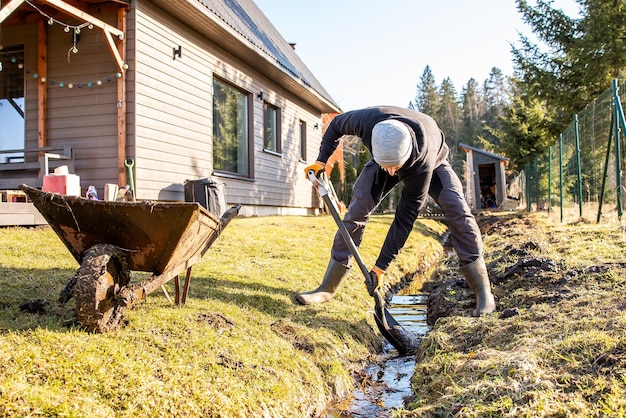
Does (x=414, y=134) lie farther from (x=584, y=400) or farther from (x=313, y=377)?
(x=584, y=400)

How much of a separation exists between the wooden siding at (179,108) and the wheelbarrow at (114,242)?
4532mm

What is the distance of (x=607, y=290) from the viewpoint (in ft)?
11.4

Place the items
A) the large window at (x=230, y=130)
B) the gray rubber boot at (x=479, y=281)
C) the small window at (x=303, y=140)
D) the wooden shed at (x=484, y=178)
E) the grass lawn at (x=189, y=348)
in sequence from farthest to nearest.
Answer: the wooden shed at (x=484, y=178) < the small window at (x=303, y=140) < the large window at (x=230, y=130) < the gray rubber boot at (x=479, y=281) < the grass lawn at (x=189, y=348)

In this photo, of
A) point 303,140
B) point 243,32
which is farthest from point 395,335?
point 303,140

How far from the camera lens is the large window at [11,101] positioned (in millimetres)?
7711

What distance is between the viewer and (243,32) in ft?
31.6

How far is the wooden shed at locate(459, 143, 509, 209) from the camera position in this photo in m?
22.7

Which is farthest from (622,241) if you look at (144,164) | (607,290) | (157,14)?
(157,14)

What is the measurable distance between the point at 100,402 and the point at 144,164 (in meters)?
5.62

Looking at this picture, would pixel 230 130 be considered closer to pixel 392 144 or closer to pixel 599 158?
pixel 599 158

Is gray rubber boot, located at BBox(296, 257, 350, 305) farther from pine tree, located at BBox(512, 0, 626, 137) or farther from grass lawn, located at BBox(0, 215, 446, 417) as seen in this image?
pine tree, located at BBox(512, 0, 626, 137)

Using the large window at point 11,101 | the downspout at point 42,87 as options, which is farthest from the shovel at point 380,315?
the large window at point 11,101

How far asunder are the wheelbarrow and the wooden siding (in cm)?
453

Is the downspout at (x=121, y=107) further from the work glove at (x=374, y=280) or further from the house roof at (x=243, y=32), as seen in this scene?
the work glove at (x=374, y=280)
